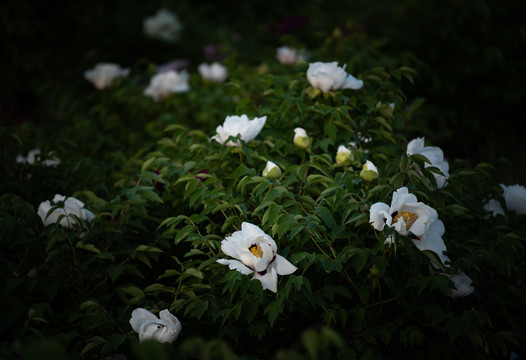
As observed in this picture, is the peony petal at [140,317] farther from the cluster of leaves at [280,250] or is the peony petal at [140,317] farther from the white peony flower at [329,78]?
the white peony flower at [329,78]

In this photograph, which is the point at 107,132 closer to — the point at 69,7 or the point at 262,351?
the point at 69,7

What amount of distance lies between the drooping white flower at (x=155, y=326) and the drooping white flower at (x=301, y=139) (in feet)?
2.76

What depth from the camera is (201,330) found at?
5.99ft

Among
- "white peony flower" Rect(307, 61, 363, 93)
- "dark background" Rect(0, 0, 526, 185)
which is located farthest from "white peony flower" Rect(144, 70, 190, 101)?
"white peony flower" Rect(307, 61, 363, 93)

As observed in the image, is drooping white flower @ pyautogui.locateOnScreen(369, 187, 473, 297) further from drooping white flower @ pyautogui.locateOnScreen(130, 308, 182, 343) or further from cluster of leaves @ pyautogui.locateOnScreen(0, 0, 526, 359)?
drooping white flower @ pyautogui.locateOnScreen(130, 308, 182, 343)

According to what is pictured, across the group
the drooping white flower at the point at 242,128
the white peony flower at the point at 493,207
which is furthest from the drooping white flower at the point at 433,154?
the drooping white flower at the point at 242,128

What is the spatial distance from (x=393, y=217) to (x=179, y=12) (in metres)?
5.53

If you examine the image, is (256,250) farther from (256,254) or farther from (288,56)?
(288,56)

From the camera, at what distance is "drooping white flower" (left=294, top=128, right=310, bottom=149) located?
2.07m

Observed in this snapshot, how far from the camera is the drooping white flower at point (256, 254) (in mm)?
1569

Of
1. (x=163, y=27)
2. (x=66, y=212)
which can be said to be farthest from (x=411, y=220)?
(x=163, y=27)

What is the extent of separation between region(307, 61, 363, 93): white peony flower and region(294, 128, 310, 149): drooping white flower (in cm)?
22

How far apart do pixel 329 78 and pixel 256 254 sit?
2.85 ft

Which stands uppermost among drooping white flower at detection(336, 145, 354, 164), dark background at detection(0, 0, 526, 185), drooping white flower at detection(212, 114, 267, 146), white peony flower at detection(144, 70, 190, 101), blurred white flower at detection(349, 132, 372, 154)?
drooping white flower at detection(212, 114, 267, 146)
